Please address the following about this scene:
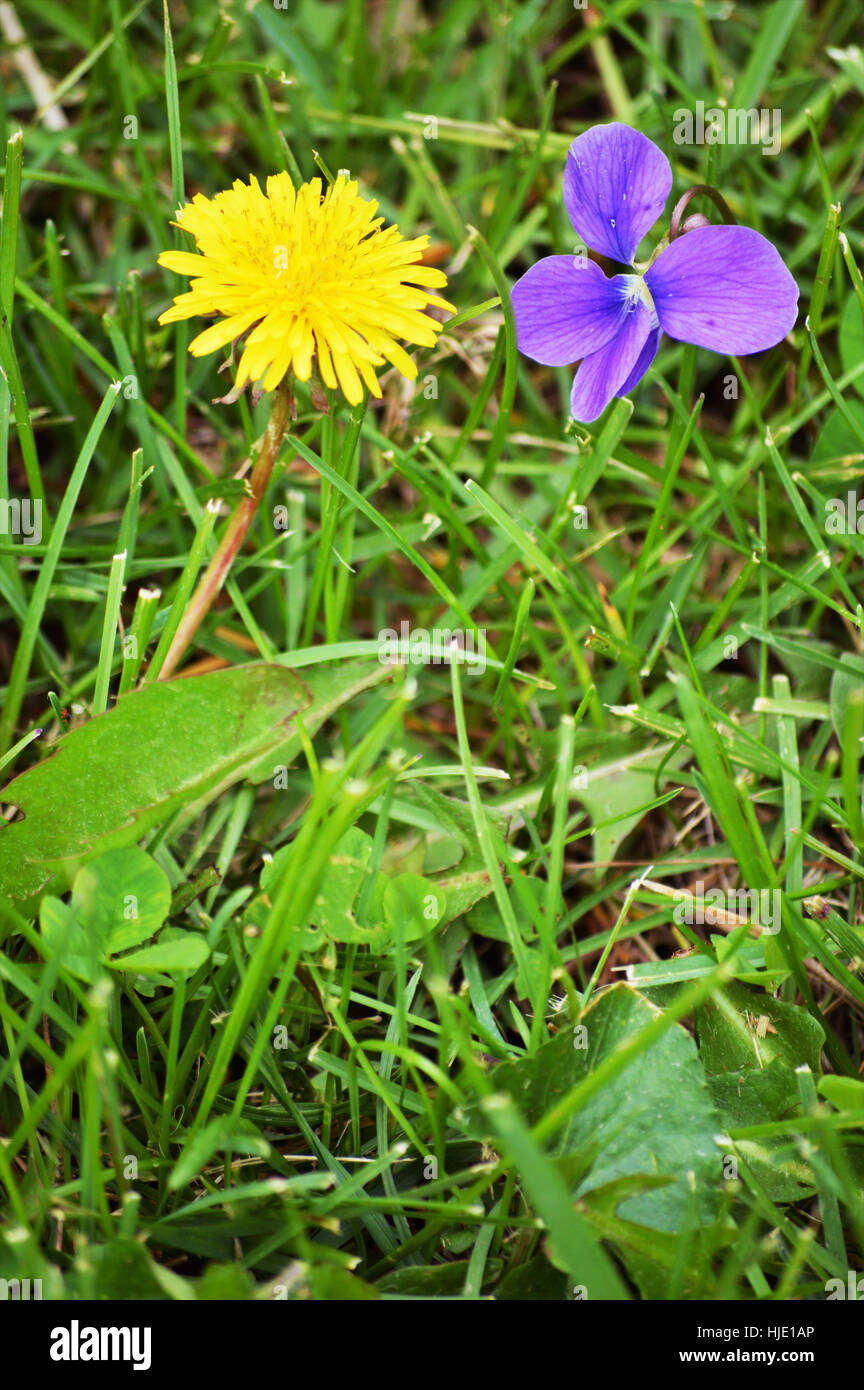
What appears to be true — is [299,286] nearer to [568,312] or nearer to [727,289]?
[568,312]

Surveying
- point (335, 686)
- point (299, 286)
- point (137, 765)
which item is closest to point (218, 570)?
point (335, 686)

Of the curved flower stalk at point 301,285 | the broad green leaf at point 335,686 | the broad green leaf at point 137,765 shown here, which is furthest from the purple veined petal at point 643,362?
the broad green leaf at point 137,765

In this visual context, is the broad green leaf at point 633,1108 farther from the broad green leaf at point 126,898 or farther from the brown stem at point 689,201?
the brown stem at point 689,201

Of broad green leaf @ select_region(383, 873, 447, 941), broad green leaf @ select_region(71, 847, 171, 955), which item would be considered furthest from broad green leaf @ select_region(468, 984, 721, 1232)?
broad green leaf @ select_region(71, 847, 171, 955)

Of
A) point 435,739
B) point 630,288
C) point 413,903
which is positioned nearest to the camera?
point 413,903

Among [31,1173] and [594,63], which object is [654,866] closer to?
[31,1173]
